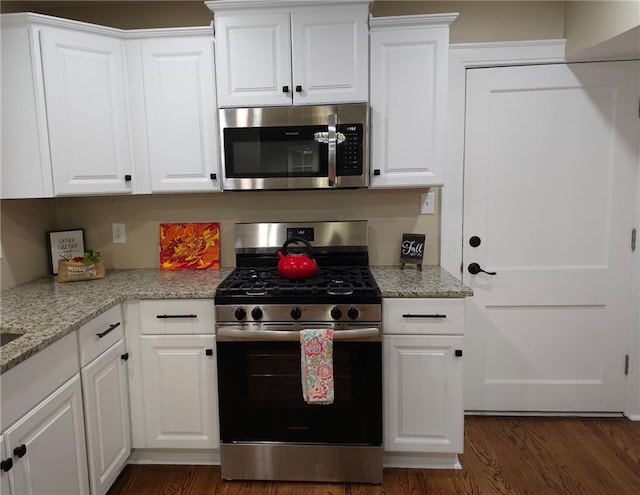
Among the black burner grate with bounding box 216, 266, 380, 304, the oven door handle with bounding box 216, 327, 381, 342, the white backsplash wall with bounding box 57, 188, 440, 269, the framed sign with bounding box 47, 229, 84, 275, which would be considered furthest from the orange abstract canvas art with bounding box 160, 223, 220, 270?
the oven door handle with bounding box 216, 327, 381, 342

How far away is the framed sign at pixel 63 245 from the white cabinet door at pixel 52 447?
3.41 feet

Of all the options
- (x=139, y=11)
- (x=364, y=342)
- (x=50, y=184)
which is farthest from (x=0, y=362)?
(x=139, y=11)

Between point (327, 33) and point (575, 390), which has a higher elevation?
point (327, 33)

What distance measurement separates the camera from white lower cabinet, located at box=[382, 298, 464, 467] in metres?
1.94

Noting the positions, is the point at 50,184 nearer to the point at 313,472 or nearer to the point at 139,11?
the point at 139,11

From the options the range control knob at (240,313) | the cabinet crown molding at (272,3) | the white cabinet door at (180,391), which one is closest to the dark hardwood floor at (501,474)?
the white cabinet door at (180,391)

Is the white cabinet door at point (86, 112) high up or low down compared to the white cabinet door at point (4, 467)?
up

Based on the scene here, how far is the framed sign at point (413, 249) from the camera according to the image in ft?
7.75

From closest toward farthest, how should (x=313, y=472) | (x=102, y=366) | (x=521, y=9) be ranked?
1. (x=102, y=366)
2. (x=313, y=472)
3. (x=521, y=9)

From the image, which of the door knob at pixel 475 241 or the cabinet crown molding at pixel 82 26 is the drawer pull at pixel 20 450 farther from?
the door knob at pixel 475 241

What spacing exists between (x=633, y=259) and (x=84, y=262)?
2.94 meters

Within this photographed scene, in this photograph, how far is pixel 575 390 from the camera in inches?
99.3

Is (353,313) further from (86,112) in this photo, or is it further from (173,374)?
(86,112)

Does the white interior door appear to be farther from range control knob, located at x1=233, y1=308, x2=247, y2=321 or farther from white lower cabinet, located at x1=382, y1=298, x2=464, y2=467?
range control knob, located at x1=233, y1=308, x2=247, y2=321
